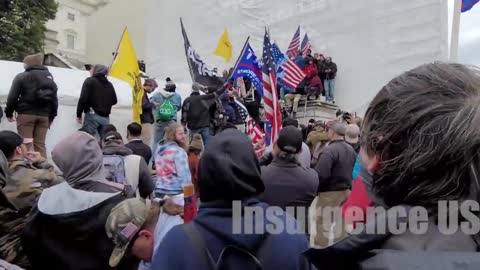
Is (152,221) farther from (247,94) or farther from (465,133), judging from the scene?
(247,94)

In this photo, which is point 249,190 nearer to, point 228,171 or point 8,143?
point 228,171

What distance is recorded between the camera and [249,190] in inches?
96.9

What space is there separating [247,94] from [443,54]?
7489 millimetres

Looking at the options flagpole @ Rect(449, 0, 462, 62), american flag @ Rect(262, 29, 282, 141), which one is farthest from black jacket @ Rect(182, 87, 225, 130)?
flagpole @ Rect(449, 0, 462, 62)

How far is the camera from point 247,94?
16.4m

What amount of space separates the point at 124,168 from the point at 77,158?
6.10 ft

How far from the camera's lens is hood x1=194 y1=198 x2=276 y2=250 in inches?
91.4

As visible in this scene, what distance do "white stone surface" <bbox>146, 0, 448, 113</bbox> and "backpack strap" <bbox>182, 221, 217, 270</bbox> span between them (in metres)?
16.7

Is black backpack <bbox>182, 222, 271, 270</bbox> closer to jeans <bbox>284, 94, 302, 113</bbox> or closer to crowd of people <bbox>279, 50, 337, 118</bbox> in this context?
crowd of people <bbox>279, 50, 337, 118</bbox>

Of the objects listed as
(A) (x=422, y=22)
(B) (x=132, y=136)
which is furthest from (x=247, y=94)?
(B) (x=132, y=136)

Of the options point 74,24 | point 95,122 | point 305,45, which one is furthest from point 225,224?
point 74,24

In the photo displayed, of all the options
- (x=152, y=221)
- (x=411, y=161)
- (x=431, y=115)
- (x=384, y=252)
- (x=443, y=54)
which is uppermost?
(x=443, y=54)

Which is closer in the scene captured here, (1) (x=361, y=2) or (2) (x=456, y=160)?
(2) (x=456, y=160)

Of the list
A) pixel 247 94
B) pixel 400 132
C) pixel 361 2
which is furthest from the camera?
pixel 361 2
